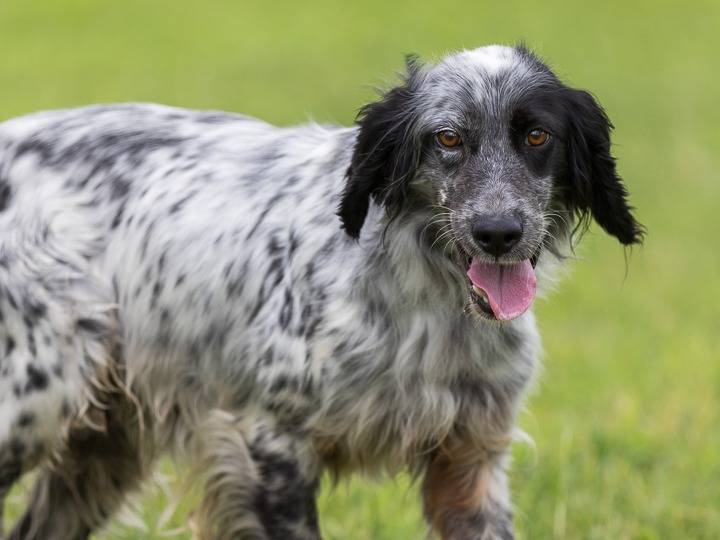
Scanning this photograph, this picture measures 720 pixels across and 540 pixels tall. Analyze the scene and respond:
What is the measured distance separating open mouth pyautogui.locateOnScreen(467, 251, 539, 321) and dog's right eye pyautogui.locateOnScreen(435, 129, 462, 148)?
1.20 feet

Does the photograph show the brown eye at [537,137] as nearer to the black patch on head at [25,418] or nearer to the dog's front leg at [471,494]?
the dog's front leg at [471,494]

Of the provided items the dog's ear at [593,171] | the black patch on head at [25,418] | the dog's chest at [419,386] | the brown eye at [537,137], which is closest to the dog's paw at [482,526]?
the dog's chest at [419,386]

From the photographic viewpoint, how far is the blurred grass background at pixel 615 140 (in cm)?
694

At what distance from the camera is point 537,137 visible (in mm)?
4879

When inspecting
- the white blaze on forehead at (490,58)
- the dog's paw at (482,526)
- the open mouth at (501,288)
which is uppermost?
the white blaze on forehead at (490,58)

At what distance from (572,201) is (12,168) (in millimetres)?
2174

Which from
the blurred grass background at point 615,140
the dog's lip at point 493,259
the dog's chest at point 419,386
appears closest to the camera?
the dog's lip at point 493,259

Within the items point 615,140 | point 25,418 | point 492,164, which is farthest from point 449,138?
point 615,140

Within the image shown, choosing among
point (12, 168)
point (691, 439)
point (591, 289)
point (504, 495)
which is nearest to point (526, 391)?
point (504, 495)

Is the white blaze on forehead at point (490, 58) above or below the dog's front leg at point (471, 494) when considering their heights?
above

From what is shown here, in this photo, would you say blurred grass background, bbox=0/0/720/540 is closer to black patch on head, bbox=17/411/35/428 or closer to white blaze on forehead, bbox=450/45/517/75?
white blaze on forehead, bbox=450/45/517/75

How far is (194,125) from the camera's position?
613cm

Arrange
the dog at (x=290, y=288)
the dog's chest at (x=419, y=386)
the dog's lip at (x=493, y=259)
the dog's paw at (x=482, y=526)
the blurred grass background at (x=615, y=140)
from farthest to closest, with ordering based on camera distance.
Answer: the blurred grass background at (x=615, y=140) < the dog's paw at (x=482, y=526) < the dog's chest at (x=419, y=386) < the dog at (x=290, y=288) < the dog's lip at (x=493, y=259)

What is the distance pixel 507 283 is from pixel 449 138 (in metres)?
0.49
